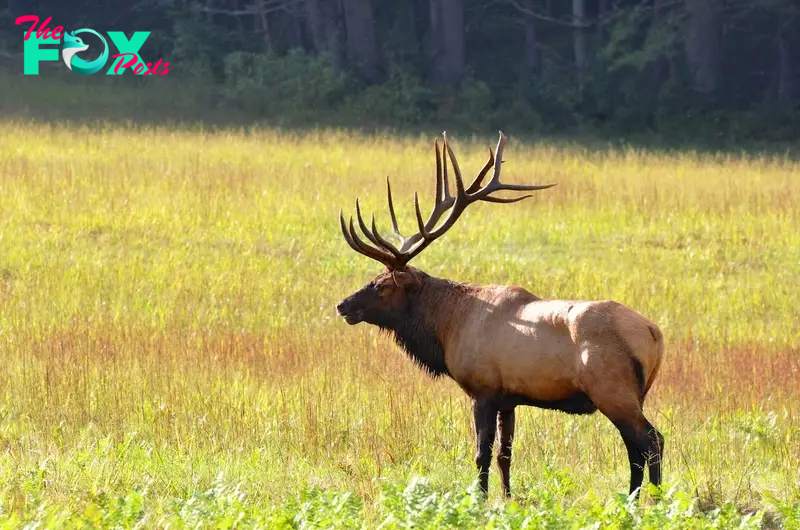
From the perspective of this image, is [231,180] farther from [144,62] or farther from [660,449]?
[144,62]

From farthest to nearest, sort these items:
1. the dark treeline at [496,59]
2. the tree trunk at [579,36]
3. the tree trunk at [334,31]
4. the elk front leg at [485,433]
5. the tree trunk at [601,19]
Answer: the tree trunk at [601,19]
the tree trunk at [579,36]
the tree trunk at [334,31]
the dark treeline at [496,59]
the elk front leg at [485,433]

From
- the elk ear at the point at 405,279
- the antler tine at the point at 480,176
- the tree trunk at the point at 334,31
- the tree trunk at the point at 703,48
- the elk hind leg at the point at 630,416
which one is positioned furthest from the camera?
the tree trunk at the point at 334,31

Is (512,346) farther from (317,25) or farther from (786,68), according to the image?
(786,68)

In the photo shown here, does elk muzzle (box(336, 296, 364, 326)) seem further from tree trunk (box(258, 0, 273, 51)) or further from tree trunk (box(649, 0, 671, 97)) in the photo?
tree trunk (box(258, 0, 273, 51))

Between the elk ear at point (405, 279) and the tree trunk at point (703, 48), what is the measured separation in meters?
26.6

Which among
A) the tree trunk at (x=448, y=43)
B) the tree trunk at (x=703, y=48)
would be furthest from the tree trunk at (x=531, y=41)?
the tree trunk at (x=703, y=48)

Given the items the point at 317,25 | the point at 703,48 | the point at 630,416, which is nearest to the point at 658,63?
the point at 703,48

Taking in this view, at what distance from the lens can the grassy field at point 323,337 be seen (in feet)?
22.4

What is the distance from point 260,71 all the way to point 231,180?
53.0 feet

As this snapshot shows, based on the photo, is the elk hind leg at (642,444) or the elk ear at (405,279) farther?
the elk ear at (405,279)

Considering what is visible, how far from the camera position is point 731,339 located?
11.9 m

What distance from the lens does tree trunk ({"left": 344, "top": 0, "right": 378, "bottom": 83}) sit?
35125 millimetres

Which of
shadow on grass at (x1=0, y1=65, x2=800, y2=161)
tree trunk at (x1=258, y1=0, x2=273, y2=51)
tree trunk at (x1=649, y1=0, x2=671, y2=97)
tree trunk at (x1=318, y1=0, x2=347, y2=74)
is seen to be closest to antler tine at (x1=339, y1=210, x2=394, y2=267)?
shadow on grass at (x1=0, y1=65, x2=800, y2=161)

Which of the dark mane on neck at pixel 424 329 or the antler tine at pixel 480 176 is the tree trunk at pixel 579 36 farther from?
the dark mane on neck at pixel 424 329
